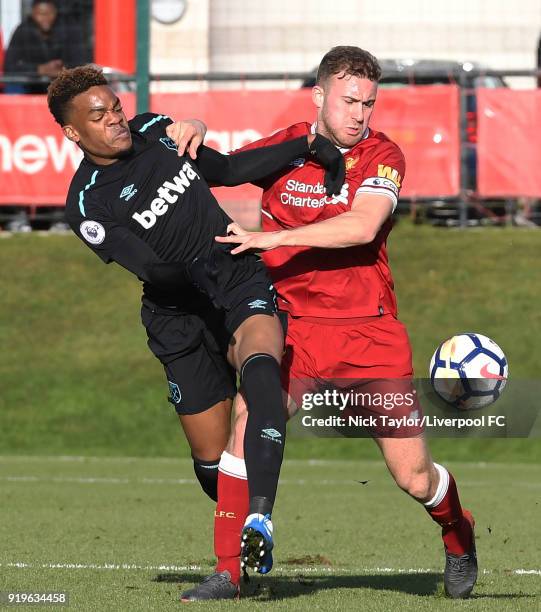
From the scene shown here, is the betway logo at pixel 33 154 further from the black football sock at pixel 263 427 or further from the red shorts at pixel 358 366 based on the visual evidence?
the black football sock at pixel 263 427

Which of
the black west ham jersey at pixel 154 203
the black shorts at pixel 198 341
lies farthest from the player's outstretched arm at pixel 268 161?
the black shorts at pixel 198 341

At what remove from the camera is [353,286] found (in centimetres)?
668

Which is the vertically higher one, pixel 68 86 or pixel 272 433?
pixel 68 86

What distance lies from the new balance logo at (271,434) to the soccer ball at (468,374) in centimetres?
148

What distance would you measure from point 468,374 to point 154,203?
1.79 meters

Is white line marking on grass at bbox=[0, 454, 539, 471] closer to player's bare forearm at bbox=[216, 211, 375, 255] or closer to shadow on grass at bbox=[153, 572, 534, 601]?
shadow on grass at bbox=[153, 572, 534, 601]

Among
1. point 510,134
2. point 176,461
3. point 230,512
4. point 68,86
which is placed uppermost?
point 68,86

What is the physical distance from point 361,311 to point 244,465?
2.87 ft

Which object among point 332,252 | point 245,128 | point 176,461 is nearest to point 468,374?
point 332,252

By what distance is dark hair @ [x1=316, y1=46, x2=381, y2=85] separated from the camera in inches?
264

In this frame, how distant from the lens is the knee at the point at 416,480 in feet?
21.5

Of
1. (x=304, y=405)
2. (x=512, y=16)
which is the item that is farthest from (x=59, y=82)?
(x=512, y=16)

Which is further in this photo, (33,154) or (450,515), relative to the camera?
(33,154)

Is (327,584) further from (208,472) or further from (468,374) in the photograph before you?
(468,374)
